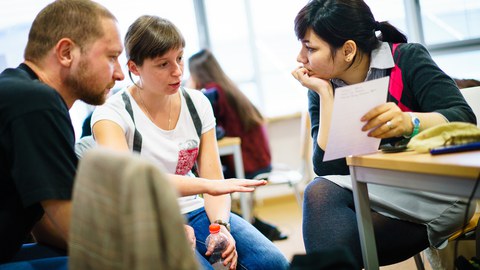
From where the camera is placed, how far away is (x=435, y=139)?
3.78 feet

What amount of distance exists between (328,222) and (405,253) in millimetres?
279

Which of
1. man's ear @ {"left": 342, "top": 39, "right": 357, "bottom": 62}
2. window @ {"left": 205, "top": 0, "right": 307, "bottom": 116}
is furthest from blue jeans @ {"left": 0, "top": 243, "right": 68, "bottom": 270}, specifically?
window @ {"left": 205, "top": 0, "right": 307, "bottom": 116}

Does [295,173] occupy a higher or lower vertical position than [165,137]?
lower

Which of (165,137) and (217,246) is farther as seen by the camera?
(165,137)

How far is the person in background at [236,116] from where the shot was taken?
11.7 feet

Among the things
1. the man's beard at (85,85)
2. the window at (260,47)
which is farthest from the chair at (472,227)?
the window at (260,47)

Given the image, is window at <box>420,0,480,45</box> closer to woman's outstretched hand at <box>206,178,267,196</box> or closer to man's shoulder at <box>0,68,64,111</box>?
woman's outstretched hand at <box>206,178,267,196</box>

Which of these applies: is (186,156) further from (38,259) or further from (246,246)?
(38,259)

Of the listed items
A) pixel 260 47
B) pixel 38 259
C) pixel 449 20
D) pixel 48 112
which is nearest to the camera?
pixel 48 112

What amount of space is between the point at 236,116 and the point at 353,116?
2348mm

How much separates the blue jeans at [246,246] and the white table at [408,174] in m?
0.30

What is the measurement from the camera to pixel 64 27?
4.02 feet

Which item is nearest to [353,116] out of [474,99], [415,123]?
[415,123]

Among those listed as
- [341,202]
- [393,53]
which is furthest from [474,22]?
[341,202]
